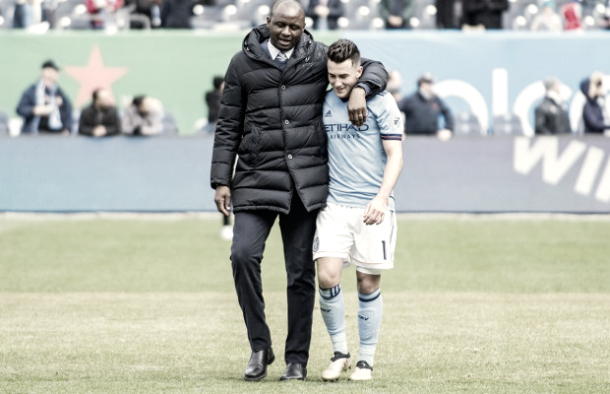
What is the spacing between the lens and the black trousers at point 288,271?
7316 mm

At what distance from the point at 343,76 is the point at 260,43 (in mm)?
565

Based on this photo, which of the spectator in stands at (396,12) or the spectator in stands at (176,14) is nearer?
the spectator in stands at (176,14)

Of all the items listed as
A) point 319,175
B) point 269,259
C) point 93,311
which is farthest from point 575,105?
point 319,175

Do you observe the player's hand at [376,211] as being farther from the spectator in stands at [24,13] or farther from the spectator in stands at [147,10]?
the spectator in stands at [24,13]

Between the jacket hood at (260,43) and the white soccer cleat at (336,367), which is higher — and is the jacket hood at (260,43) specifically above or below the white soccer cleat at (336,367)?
above

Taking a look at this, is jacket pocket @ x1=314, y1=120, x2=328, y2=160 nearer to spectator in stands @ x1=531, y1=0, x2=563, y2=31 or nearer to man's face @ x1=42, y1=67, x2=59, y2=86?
man's face @ x1=42, y1=67, x2=59, y2=86

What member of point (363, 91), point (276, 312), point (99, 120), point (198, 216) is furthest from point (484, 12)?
point (363, 91)

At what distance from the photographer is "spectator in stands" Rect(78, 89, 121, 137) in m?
19.5

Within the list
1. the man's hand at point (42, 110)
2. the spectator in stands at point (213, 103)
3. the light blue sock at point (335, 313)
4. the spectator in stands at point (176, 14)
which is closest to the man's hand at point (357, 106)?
the light blue sock at point (335, 313)

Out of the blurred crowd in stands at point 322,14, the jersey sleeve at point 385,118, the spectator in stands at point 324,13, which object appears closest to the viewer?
the jersey sleeve at point 385,118

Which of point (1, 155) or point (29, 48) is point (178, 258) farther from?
point (29, 48)

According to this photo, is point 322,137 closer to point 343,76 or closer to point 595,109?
point 343,76

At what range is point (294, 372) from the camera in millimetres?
7457

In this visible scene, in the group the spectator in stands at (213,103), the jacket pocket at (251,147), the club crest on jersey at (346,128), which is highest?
the club crest on jersey at (346,128)
